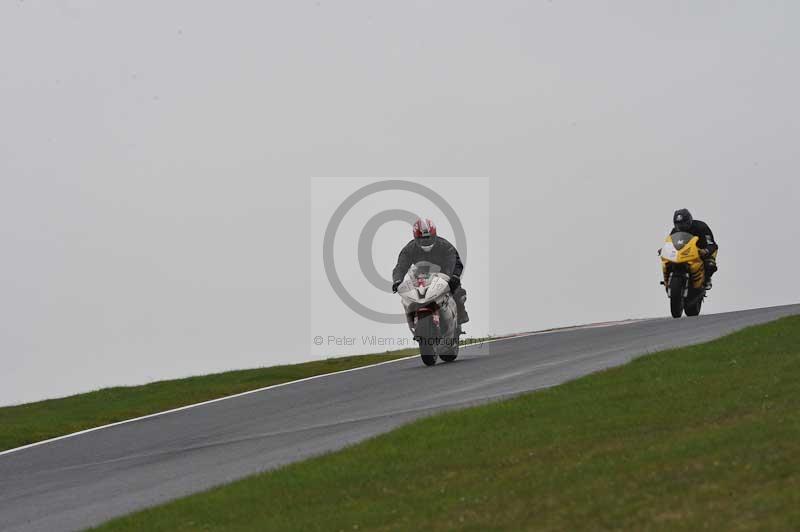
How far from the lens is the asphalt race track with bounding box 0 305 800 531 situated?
12188 millimetres

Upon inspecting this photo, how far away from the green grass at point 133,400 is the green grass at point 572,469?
844cm

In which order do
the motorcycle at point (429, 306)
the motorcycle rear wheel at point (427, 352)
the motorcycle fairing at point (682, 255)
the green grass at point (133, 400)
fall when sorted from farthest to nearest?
1. the motorcycle fairing at point (682, 255)
2. the motorcycle rear wheel at point (427, 352)
3. the motorcycle at point (429, 306)
4. the green grass at point (133, 400)

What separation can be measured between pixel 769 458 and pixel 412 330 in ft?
38.6

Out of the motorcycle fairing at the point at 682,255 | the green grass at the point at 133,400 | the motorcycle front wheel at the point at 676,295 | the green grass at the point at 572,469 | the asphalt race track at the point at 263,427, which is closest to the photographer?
the green grass at the point at 572,469

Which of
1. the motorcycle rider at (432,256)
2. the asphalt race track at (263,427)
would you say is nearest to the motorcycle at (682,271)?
the asphalt race track at (263,427)

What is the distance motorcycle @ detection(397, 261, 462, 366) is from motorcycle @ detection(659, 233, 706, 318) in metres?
6.13

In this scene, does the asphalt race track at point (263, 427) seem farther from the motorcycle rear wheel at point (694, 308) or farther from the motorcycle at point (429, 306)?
the motorcycle rear wheel at point (694, 308)

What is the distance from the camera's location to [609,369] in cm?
1516

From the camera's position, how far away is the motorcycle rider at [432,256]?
19984 millimetres

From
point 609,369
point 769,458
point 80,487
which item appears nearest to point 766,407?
point 769,458

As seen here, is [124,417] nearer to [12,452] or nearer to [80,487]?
[12,452]

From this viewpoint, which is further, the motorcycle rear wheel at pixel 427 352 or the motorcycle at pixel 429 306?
the motorcycle rear wheel at pixel 427 352

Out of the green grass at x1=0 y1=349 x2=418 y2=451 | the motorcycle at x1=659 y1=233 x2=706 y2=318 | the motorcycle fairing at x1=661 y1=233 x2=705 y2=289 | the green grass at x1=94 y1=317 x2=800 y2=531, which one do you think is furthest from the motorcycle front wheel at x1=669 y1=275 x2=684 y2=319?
the green grass at x1=94 y1=317 x2=800 y2=531

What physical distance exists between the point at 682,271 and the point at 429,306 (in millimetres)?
7261
